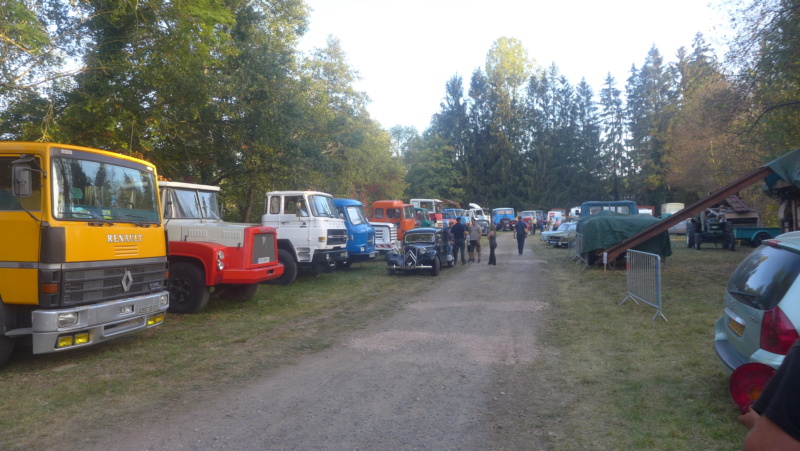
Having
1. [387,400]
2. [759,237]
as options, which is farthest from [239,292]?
[759,237]

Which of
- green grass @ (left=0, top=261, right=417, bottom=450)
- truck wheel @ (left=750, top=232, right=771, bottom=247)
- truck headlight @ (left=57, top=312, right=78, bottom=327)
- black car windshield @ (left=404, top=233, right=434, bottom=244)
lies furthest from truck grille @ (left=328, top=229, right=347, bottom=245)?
truck wheel @ (left=750, top=232, right=771, bottom=247)

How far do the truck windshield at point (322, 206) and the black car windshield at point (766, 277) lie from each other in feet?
39.0

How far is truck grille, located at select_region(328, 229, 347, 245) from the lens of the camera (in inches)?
621

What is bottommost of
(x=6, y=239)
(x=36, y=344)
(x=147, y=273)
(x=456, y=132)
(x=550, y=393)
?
(x=550, y=393)

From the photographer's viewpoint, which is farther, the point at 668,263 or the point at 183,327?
the point at 668,263

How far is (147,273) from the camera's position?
7812 millimetres

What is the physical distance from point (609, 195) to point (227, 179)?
58.1 m

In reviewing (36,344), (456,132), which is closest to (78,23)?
(36,344)

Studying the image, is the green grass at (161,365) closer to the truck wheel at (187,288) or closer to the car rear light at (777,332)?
the truck wheel at (187,288)

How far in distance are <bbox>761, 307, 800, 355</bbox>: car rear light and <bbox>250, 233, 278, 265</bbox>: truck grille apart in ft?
28.3

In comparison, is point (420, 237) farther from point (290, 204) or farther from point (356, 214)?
point (290, 204)

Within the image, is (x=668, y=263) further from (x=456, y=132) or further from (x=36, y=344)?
(x=456, y=132)

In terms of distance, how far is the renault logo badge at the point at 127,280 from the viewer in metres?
7.32

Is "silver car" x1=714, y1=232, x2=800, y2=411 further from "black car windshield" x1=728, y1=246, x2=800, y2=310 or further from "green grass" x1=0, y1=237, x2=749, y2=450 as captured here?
"green grass" x1=0, y1=237, x2=749, y2=450
